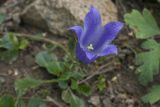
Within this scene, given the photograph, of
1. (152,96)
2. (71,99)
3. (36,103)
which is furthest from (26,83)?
(152,96)

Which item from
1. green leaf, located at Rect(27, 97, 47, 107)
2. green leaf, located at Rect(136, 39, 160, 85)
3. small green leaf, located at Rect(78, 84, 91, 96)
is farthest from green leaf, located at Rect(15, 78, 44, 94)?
green leaf, located at Rect(136, 39, 160, 85)

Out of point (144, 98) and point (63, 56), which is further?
point (63, 56)

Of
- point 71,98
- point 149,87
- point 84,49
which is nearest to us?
point 84,49

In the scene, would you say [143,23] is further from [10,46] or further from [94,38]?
[10,46]

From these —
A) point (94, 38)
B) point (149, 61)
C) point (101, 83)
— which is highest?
point (94, 38)

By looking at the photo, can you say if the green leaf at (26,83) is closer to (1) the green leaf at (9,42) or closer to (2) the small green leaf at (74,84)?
(2) the small green leaf at (74,84)

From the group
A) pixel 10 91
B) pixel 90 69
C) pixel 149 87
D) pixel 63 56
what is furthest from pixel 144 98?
pixel 10 91

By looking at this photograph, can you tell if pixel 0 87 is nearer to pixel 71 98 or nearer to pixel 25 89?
pixel 25 89
